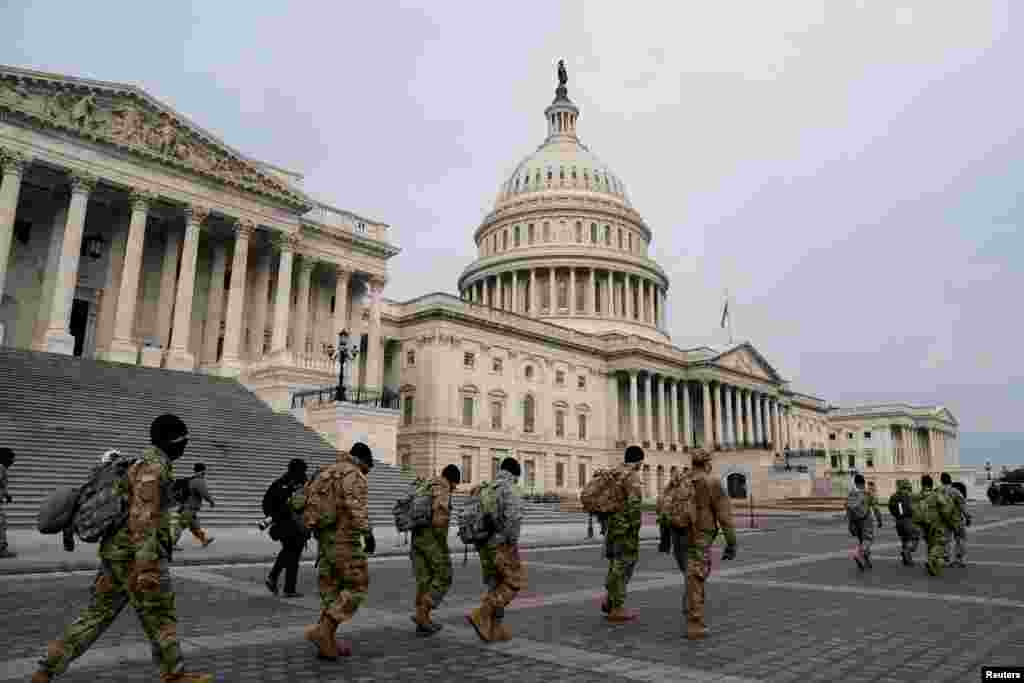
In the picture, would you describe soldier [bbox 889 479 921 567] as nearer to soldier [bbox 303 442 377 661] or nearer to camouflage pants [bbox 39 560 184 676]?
soldier [bbox 303 442 377 661]

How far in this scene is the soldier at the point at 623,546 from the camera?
871 cm

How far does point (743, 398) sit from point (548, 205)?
108 feet

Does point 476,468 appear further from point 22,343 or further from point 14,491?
point 14,491

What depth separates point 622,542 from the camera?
8688 millimetres

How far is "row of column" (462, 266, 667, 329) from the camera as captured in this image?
265 ft

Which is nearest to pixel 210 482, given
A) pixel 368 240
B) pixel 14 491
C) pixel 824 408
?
pixel 14 491

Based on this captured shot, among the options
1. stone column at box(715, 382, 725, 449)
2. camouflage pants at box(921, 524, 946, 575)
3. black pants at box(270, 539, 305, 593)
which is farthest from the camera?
stone column at box(715, 382, 725, 449)

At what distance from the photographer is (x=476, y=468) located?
54188 mm

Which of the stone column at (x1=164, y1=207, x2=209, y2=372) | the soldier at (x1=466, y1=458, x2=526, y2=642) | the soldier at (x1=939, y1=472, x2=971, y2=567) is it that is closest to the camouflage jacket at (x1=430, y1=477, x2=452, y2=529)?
the soldier at (x1=466, y1=458, x2=526, y2=642)

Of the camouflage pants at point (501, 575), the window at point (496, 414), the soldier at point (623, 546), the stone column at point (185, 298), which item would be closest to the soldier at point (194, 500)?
the camouflage pants at point (501, 575)

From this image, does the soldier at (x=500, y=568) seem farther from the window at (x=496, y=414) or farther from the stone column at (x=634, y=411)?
the stone column at (x=634, y=411)

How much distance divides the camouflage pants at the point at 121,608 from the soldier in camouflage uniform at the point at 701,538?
5297 mm

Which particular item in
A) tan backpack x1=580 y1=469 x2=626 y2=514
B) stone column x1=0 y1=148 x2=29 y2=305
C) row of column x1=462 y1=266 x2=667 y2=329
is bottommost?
tan backpack x1=580 y1=469 x2=626 y2=514

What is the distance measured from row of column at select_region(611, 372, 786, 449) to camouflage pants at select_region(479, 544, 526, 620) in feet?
197
